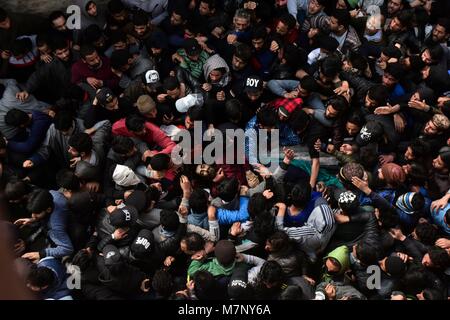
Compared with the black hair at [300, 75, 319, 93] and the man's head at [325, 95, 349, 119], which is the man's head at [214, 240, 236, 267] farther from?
the black hair at [300, 75, 319, 93]

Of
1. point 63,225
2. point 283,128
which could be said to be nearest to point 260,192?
point 283,128

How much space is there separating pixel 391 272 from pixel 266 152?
2.00 metres

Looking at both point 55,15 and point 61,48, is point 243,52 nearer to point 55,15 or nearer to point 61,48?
point 61,48

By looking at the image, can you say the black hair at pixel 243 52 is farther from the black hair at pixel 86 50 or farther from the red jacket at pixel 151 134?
the black hair at pixel 86 50

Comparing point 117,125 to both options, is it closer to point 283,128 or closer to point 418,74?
point 283,128

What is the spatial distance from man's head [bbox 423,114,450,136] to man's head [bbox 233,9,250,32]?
272 centimetres

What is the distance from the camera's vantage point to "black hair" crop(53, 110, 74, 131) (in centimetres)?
546

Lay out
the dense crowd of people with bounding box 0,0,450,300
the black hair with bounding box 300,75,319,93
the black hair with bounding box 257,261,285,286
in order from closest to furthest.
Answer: the black hair with bounding box 257,261,285,286 → the dense crowd of people with bounding box 0,0,450,300 → the black hair with bounding box 300,75,319,93

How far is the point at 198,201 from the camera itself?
4.91 meters

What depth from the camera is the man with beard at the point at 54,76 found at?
609 centimetres

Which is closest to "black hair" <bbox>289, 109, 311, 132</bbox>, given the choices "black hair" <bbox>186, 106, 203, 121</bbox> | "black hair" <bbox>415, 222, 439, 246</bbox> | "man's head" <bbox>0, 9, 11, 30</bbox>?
"black hair" <bbox>186, 106, 203, 121</bbox>

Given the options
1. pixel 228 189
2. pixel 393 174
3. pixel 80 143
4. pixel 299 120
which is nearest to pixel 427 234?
pixel 393 174

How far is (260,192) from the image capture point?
17.2 feet

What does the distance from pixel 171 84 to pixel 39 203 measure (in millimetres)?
2134
